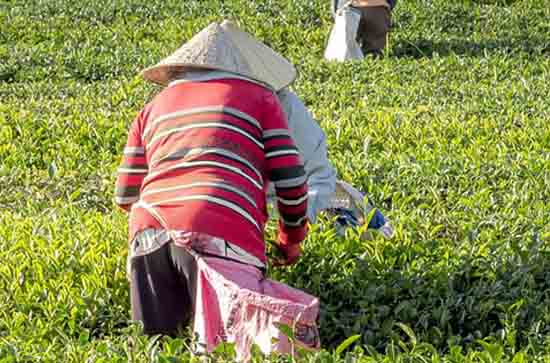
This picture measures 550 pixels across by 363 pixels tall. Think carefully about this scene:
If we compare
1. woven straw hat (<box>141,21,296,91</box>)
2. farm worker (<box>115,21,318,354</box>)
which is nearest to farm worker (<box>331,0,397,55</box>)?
woven straw hat (<box>141,21,296,91</box>)

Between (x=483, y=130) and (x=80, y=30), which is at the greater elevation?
(x=483, y=130)

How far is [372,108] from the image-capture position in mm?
7543

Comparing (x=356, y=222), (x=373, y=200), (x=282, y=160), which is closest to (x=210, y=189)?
(x=282, y=160)

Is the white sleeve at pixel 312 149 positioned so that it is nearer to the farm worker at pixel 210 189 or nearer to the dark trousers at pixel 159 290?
the farm worker at pixel 210 189

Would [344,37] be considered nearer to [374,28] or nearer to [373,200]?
[374,28]

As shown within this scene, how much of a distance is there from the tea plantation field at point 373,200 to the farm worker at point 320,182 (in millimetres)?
153

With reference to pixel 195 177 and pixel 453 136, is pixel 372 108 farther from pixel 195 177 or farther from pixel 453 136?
pixel 195 177

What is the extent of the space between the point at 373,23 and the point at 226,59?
6805 mm

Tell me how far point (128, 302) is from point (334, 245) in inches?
36.7

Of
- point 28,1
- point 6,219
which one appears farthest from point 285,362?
point 28,1

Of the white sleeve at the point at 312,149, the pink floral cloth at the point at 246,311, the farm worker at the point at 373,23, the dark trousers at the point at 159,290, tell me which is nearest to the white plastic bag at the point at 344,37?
the farm worker at the point at 373,23

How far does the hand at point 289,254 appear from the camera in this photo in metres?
3.96

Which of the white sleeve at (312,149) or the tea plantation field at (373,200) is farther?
the white sleeve at (312,149)

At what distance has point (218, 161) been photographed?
3551 mm
